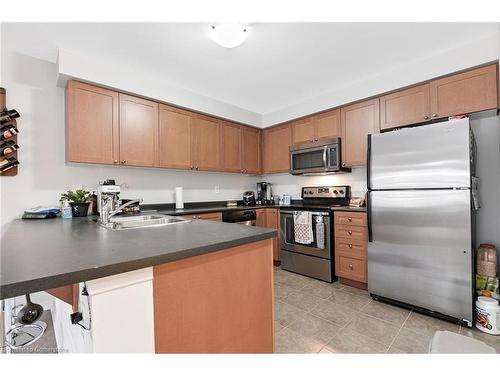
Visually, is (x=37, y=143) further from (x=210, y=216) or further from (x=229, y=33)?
(x=229, y=33)

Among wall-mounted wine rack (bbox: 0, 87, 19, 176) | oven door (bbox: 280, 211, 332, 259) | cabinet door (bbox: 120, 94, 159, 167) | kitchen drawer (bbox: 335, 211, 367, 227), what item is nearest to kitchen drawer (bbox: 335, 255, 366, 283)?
oven door (bbox: 280, 211, 332, 259)

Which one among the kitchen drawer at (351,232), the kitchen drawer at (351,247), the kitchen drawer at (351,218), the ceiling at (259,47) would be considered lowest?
the kitchen drawer at (351,247)

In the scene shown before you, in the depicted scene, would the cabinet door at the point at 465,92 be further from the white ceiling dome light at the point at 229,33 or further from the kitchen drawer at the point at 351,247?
the white ceiling dome light at the point at 229,33

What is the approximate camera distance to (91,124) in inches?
91.4

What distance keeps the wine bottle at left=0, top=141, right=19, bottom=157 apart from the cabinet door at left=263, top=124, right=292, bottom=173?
3.13 metres

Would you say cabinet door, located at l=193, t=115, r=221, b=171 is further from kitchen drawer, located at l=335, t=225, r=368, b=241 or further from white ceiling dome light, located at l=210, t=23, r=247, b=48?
kitchen drawer, located at l=335, t=225, r=368, b=241

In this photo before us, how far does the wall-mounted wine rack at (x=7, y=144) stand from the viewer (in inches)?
82.3

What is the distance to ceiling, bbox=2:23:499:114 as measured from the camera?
6.15 ft

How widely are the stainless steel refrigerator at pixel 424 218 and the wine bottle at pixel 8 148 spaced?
137 inches

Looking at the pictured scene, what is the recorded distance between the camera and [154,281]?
0.80m

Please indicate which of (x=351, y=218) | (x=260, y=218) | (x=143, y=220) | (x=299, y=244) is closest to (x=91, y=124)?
(x=143, y=220)

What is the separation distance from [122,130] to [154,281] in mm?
2248

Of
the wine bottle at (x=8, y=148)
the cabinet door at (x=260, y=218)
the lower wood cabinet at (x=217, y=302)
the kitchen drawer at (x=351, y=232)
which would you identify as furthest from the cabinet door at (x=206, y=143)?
the lower wood cabinet at (x=217, y=302)
